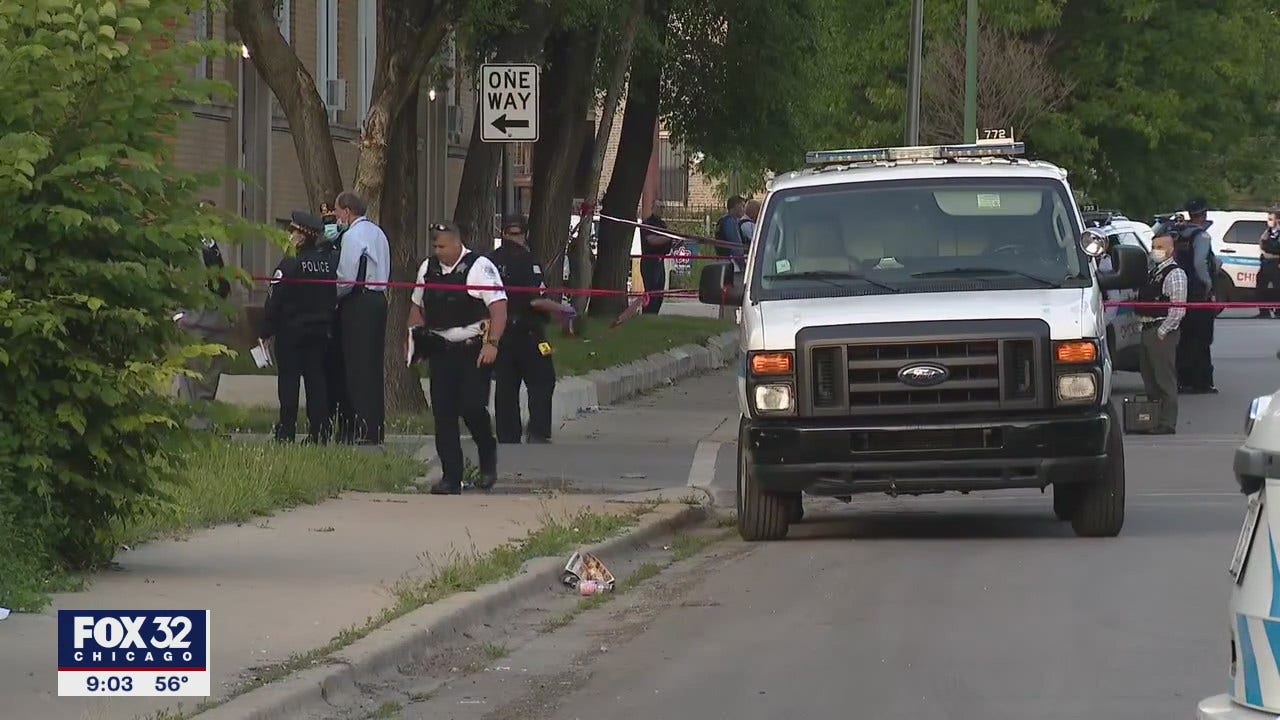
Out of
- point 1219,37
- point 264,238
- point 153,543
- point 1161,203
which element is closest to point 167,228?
point 264,238

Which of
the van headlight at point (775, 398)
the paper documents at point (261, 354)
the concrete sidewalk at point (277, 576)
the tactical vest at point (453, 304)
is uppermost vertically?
the tactical vest at point (453, 304)

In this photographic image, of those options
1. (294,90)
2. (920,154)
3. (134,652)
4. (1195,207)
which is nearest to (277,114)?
(1195,207)

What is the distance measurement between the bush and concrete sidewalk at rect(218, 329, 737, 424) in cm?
809

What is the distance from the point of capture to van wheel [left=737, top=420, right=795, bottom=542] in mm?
13266

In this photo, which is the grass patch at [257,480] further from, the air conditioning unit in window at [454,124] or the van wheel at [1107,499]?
the air conditioning unit in window at [454,124]

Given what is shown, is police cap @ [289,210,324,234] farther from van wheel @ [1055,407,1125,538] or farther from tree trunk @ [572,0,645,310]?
tree trunk @ [572,0,645,310]

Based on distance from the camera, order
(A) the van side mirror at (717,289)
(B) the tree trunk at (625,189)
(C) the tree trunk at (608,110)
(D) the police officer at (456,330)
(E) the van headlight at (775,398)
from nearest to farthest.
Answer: (E) the van headlight at (775,398) < (A) the van side mirror at (717,289) < (D) the police officer at (456,330) < (C) the tree trunk at (608,110) < (B) the tree trunk at (625,189)

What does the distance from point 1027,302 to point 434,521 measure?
360cm

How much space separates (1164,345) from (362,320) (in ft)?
24.5

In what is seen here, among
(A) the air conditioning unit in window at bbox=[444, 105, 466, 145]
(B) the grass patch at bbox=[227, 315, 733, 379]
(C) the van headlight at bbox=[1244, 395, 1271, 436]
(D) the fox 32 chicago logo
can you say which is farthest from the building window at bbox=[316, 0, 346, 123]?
(C) the van headlight at bbox=[1244, 395, 1271, 436]

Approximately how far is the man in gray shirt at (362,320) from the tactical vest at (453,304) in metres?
2.52

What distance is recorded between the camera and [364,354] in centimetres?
1769

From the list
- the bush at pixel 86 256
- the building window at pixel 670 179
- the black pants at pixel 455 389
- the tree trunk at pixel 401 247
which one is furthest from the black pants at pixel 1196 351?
the building window at pixel 670 179

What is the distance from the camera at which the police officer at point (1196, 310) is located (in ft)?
82.2
